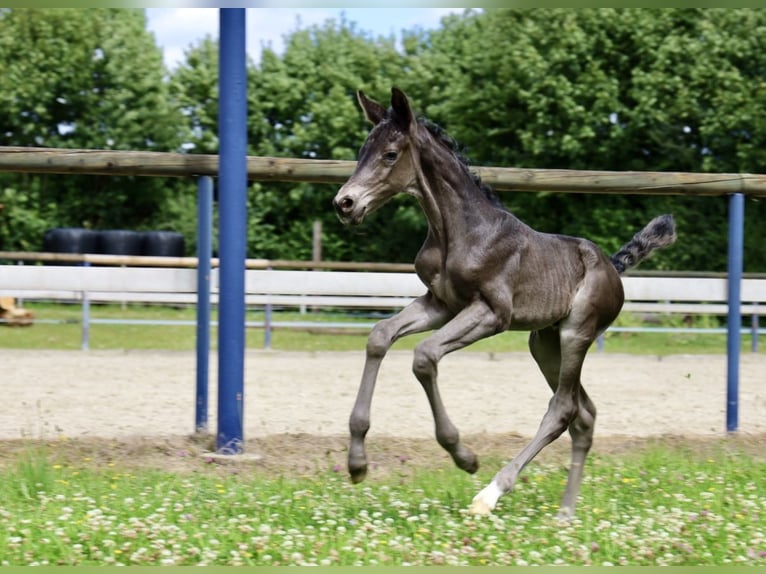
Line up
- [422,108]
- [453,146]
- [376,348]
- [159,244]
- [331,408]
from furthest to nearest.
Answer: [422,108] < [159,244] < [331,408] < [453,146] < [376,348]

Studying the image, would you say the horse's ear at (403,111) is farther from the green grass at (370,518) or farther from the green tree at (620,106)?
the green tree at (620,106)

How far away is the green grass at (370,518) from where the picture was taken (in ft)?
11.5

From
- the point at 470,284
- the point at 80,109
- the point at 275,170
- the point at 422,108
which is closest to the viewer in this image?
the point at 470,284

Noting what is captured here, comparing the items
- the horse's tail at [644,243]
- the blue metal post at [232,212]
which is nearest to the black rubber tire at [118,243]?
the blue metal post at [232,212]

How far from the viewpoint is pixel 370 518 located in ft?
13.1

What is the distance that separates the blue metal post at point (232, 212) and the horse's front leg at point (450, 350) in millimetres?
1772

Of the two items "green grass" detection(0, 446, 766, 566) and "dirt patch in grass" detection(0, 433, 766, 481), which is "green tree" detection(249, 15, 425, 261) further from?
"green grass" detection(0, 446, 766, 566)

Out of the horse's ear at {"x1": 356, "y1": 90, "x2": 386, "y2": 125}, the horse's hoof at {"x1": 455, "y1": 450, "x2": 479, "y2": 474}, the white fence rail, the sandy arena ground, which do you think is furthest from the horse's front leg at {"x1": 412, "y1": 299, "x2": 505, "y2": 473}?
the sandy arena ground

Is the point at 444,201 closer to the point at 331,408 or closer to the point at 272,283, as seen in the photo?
the point at 272,283

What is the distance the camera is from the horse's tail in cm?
487

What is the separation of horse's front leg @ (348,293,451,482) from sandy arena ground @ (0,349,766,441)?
2247 mm

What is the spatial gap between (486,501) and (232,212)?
238 cm

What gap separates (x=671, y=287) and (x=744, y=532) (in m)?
3.50

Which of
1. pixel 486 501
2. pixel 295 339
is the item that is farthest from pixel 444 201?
pixel 295 339
